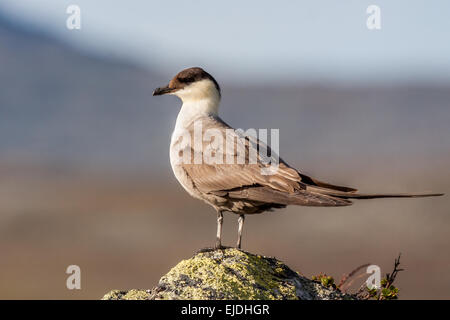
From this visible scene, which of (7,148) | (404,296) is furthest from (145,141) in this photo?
(404,296)

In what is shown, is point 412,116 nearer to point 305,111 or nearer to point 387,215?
point 305,111

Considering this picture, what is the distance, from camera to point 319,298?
5.92 meters

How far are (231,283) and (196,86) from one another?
3889 millimetres

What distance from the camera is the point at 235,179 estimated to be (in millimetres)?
7793

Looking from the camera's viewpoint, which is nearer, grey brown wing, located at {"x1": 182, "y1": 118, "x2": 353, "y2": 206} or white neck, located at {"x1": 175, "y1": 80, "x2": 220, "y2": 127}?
grey brown wing, located at {"x1": 182, "y1": 118, "x2": 353, "y2": 206}

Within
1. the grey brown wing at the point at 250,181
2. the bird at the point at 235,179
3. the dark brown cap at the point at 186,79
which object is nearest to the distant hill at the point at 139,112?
the dark brown cap at the point at 186,79

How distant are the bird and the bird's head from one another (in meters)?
0.32

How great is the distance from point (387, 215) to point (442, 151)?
26.4 meters

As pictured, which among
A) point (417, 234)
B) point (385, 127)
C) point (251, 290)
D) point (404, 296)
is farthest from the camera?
point (385, 127)

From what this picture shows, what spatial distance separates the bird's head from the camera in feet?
30.0

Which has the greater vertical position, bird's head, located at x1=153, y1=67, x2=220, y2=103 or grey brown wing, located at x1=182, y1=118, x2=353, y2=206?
bird's head, located at x1=153, y1=67, x2=220, y2=103

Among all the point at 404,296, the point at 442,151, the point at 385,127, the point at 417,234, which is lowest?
the point at 404,296

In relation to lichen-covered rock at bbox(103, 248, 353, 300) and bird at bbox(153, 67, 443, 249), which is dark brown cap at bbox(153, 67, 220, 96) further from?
lichen-covered rock at bbox(103, 248, 353, 300)

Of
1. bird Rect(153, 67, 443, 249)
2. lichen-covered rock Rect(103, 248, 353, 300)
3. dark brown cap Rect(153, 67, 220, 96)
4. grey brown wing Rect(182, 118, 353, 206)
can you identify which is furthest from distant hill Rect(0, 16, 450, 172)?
lichen-covered rock Rect(103, 248, 353, 300)
